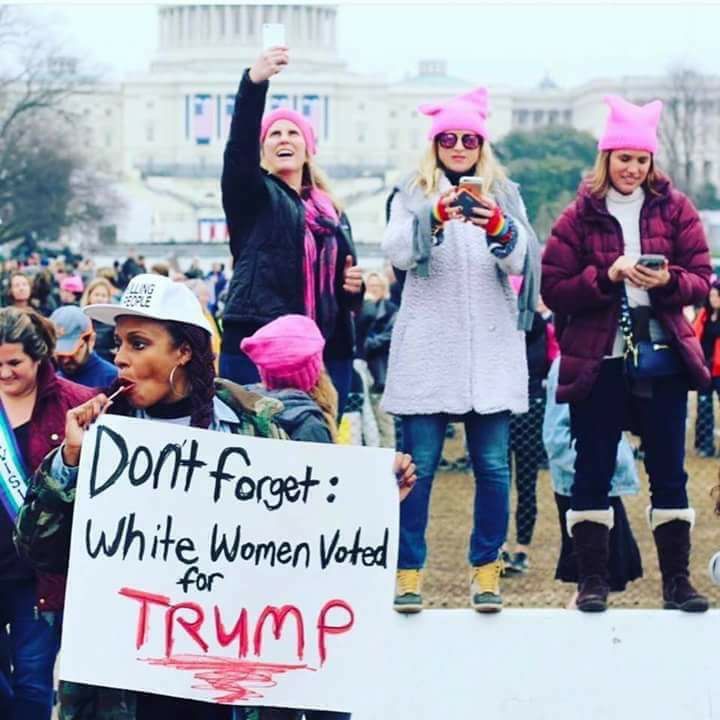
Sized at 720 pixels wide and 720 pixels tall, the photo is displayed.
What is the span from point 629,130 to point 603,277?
48 cm

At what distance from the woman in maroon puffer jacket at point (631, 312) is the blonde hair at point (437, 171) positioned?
0.86 feet

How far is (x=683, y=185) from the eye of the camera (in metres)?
73.6

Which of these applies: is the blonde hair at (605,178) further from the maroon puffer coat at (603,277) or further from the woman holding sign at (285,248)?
the woman holding sign at (285,248)

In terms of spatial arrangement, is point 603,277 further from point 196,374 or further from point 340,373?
point 196,374

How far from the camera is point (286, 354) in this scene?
18.9 ft

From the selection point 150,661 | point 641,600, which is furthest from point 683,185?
point 150,661

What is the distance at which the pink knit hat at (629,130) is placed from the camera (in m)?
6.98

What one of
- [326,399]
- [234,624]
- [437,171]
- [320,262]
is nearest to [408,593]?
[320,262]

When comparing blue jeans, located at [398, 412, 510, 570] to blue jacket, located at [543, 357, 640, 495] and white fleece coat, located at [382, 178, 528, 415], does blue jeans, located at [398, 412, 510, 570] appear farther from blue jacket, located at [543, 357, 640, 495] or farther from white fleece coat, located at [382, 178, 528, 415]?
blue jacket, located at [543, 357, 640, 495]

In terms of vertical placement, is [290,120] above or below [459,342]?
above

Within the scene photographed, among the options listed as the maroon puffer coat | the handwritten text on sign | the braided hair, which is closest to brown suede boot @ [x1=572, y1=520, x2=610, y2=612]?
the maroon puffer coat

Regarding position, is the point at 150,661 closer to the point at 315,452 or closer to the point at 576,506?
the point at 315,452

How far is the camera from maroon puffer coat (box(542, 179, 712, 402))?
695 centimetres

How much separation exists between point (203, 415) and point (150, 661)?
562 millimetres
